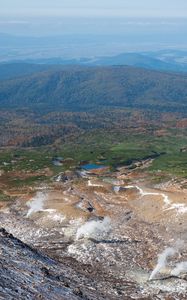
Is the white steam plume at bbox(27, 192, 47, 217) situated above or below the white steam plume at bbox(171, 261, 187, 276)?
below

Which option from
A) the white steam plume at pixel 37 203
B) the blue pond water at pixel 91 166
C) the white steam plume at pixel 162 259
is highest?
the white steam plume at pixel 162 259

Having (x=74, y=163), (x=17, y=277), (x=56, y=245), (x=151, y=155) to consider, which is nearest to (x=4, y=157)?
(x=74, y=163)

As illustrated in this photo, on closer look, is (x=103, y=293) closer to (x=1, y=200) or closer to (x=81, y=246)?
(x=81, y=246)

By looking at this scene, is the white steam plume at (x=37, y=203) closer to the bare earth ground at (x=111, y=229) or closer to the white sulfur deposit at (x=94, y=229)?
the bare earth ground at (x=111, y=229)

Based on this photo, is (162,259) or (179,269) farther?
(162,259)

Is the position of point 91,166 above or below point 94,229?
below

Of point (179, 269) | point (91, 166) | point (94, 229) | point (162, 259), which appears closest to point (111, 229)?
point (94, 229)

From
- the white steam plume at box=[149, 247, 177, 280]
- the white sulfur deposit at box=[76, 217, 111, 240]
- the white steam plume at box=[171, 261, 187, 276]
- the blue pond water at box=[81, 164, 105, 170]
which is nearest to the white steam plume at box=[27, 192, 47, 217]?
the white sulfur deposit at box=[76, 217, 111, 240]

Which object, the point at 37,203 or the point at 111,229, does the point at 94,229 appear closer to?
the point at 111,229

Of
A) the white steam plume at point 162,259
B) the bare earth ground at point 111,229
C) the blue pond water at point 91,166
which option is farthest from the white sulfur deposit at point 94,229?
the blue pond water at point 91,166

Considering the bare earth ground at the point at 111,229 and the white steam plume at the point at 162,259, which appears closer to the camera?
the bare earth ground at the point at 111,229

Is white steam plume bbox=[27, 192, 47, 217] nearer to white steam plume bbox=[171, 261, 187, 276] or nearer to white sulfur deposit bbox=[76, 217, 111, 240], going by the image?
white sulfur deposit bbox=[76, 217, 111, 240]
